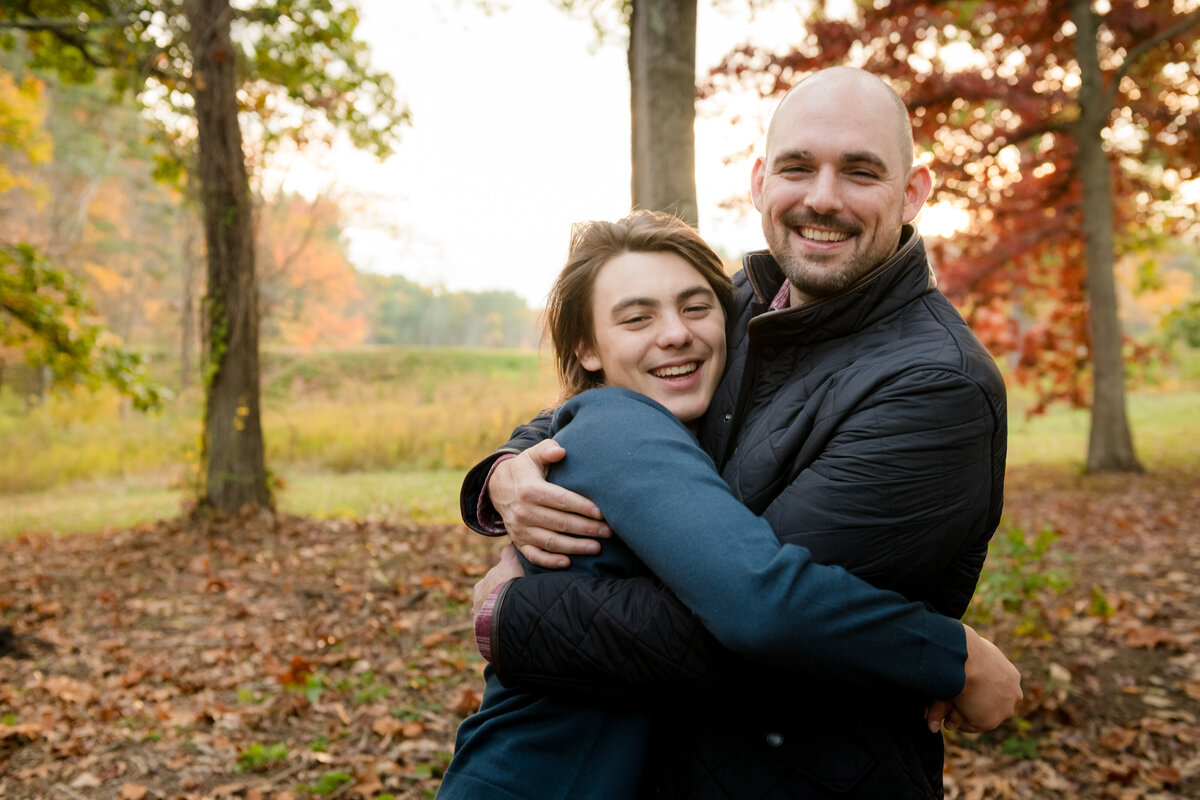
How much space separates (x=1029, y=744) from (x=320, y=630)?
4.28m

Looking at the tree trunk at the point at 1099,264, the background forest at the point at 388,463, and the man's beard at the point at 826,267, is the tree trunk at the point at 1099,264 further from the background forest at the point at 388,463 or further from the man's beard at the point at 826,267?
the man's beard at the point at 826,267

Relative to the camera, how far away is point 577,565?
6.01 ft

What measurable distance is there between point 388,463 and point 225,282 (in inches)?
323

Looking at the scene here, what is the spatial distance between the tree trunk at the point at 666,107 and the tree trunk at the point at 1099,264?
9.69 metres

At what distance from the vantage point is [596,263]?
2381mm

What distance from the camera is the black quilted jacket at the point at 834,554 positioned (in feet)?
5.14

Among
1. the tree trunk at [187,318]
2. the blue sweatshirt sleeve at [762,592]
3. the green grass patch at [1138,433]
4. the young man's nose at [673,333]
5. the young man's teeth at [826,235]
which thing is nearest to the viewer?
the blue sweatshirt sleeve at [762,592]

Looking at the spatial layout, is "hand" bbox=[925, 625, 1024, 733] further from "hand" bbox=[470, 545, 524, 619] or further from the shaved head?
the shaved head

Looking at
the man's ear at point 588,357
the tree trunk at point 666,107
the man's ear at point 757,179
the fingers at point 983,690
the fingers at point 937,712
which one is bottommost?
the fingers at point 937,712

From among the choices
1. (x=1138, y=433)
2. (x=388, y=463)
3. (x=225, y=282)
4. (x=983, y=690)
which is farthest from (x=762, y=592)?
(x=1138, y=433)

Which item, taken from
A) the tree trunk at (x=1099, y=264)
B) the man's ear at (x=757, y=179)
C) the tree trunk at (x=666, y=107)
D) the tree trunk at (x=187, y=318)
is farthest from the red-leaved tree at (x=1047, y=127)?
the tree trunk at (x=187, y=318)

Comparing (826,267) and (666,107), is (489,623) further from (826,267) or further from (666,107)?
(666,107)

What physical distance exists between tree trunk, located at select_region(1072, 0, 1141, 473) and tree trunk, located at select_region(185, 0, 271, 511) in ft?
36.6

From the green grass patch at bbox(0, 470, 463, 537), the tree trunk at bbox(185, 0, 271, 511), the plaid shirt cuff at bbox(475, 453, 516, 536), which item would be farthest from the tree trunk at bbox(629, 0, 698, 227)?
the green grass patch at bbox(0, 470, 463, 537)
